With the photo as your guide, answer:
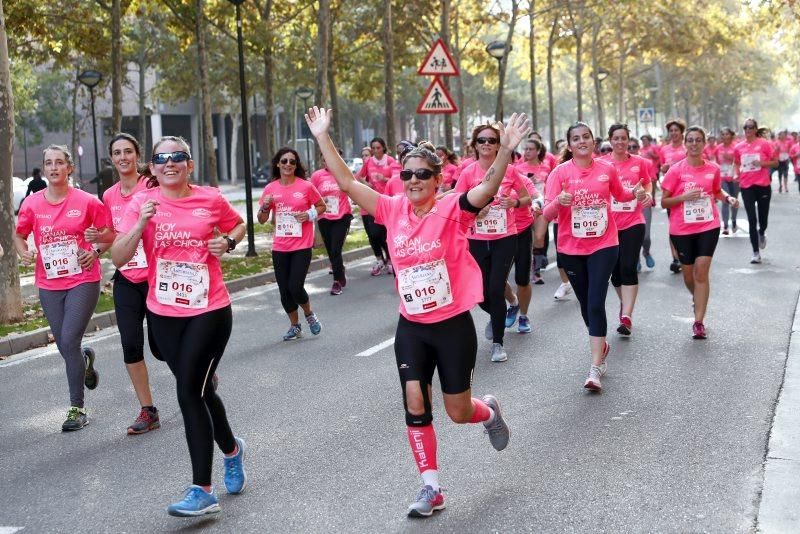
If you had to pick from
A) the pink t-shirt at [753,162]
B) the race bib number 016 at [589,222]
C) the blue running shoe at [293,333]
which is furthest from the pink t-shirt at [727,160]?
the race bib number 016 at [589,222]

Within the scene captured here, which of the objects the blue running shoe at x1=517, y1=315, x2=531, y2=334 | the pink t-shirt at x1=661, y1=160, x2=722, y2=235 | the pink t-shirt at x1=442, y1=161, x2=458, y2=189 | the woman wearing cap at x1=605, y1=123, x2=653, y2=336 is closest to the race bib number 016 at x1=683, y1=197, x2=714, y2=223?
the pink t-shirt at x1=661, y1=160, x2=722, y2=235

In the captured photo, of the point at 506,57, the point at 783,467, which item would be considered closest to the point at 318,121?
the point at 783,467

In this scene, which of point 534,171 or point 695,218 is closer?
point 695,218

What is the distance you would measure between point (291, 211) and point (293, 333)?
1151mm

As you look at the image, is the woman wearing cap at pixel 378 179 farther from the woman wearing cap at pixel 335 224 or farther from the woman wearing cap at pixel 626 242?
the woman wearing cap at pixel 626 242

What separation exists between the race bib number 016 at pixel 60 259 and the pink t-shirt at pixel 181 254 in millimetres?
1988

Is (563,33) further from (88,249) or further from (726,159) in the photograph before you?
(88,249)

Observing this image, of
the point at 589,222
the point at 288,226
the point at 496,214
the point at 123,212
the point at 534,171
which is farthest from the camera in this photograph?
the point at 534,171

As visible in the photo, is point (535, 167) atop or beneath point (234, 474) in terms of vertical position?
atop

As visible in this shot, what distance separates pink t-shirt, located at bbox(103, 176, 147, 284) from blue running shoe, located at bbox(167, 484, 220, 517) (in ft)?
7.76

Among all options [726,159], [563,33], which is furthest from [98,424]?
[563,33]

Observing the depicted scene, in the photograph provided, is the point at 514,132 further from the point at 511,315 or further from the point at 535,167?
the point at 535,167

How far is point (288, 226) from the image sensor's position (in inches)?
435

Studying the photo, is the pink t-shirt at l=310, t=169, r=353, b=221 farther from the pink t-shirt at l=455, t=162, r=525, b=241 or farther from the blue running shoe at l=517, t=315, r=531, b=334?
the pink t-shirt at l=455, t=162, r=525, b=241
